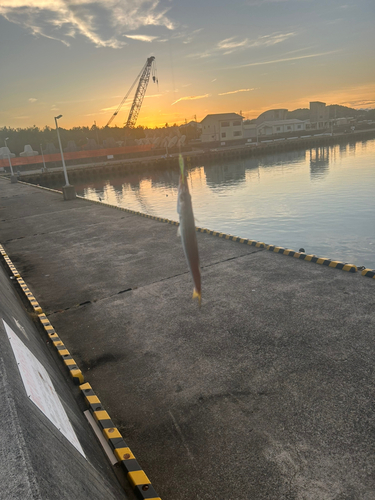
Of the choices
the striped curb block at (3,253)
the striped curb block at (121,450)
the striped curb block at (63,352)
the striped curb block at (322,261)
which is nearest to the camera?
the striped curb block at (121,450)

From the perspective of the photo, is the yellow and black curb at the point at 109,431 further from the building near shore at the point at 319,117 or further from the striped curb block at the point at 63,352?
the building near shore at the point at 319,117

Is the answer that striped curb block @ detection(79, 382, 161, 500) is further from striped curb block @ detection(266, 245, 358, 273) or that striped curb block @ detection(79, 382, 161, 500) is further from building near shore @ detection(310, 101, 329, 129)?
building near shore @ detection(310, 101, 329, 129)

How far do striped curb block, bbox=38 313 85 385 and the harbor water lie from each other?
560 cm

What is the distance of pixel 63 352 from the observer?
29.7ft

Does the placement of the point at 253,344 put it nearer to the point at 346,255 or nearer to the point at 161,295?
the point at 161,295

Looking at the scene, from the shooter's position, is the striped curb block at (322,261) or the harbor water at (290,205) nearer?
the striped curb block at (322,261)

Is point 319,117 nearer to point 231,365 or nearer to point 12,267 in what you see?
point 12,267

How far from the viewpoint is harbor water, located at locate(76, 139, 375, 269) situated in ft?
78.8

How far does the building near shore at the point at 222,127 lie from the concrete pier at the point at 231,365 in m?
120

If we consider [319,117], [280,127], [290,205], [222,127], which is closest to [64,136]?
[222,127]

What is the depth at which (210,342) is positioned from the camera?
9.02 meters

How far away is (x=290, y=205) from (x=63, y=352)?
31.1 metres

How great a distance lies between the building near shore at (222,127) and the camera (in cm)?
12762

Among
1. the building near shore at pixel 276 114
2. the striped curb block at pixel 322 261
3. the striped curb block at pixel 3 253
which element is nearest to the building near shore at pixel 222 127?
the building near shore at pixel 276 114
